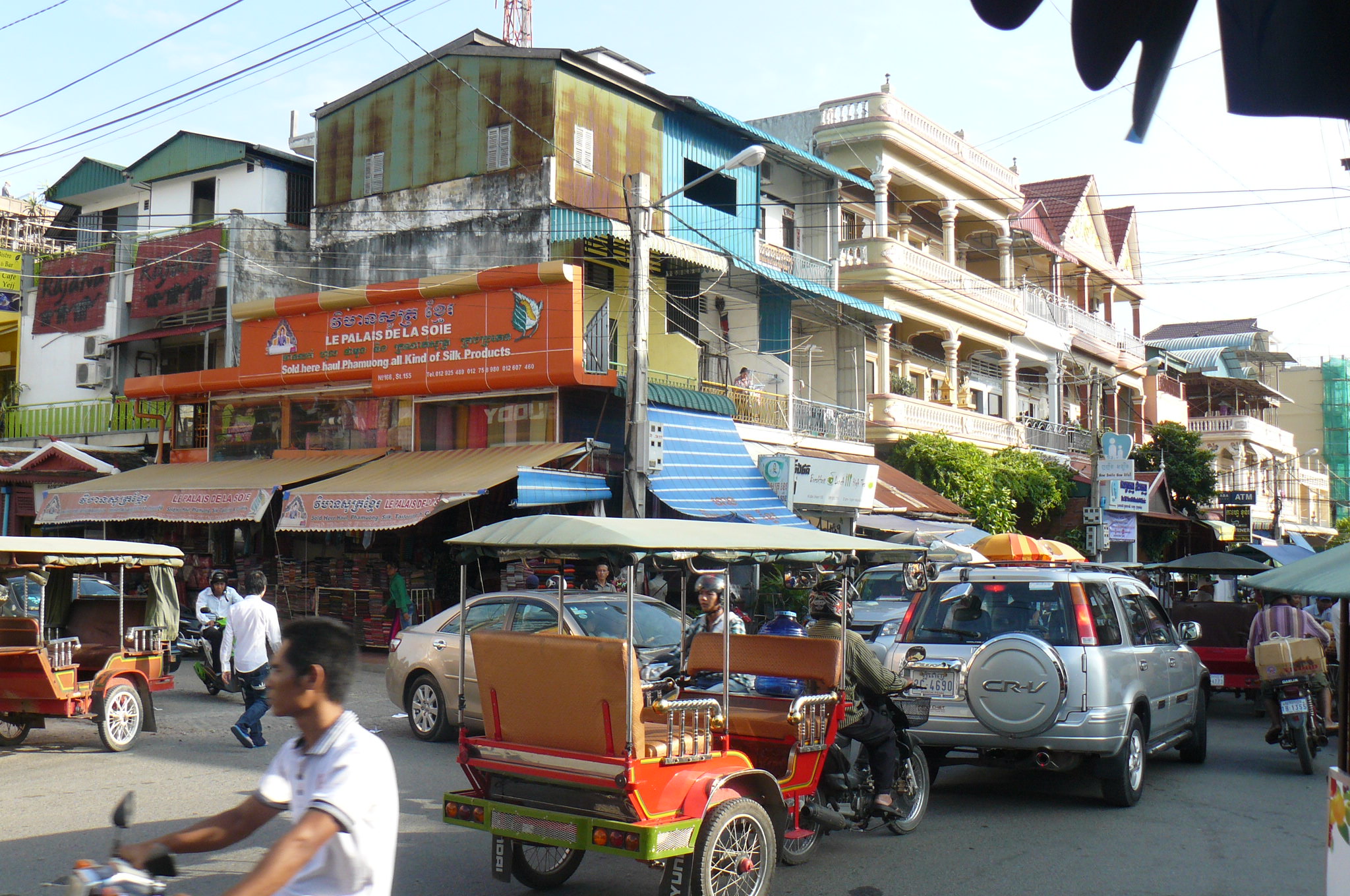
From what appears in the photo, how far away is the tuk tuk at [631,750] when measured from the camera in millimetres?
5793

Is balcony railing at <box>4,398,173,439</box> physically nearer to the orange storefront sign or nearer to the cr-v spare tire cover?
the orange storefront sign

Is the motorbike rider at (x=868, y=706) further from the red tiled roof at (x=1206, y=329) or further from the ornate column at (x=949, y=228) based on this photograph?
the red tiled roof at (x=1206, y=329)

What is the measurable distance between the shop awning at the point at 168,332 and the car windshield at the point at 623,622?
17216mm

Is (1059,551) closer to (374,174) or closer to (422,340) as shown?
(422,340)

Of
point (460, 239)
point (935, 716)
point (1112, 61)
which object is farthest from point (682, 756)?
point (460, 239)

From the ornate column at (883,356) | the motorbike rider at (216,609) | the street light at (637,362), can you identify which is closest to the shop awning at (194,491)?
the motorbike rider at (216,609)

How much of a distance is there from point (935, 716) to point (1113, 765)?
1344 mm

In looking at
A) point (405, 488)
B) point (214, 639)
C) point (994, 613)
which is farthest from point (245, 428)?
point (994, 613)

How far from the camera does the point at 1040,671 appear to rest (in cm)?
823

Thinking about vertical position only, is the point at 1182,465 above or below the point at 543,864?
above

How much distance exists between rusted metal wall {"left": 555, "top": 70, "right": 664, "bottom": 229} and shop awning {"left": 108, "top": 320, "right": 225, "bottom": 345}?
29.6 feet

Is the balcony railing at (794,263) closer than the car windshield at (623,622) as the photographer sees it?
No

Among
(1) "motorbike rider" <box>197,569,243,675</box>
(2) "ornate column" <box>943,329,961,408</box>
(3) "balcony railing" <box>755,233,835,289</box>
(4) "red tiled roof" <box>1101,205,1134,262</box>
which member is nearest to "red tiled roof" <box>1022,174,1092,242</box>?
(4) "red tiled roof" <box>1101,205,1134,262</box>

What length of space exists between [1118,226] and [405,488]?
3272 cm
